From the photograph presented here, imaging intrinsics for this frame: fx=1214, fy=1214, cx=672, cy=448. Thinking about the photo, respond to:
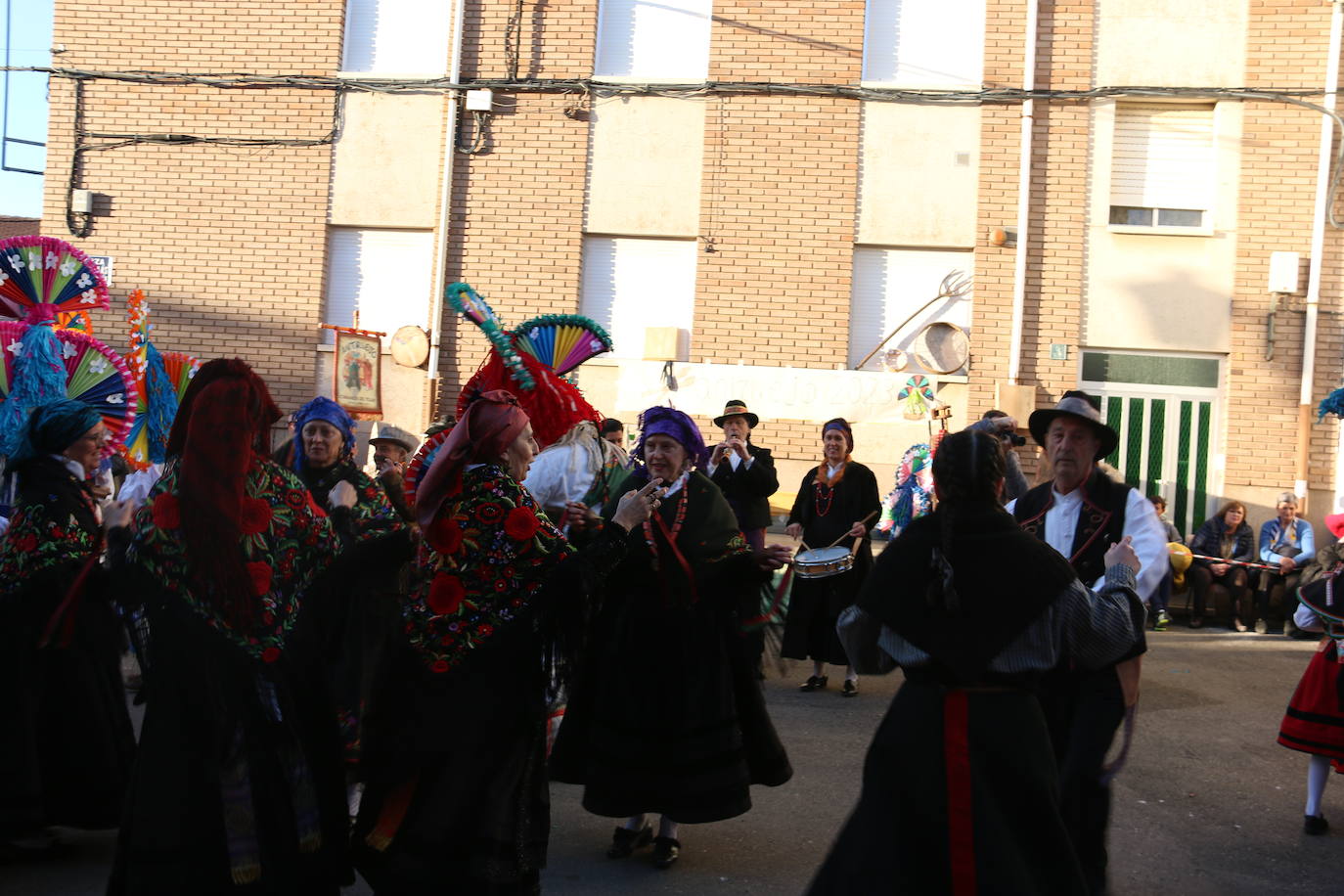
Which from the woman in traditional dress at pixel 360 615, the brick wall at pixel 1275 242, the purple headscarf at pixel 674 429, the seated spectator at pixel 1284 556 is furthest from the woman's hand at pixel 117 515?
the brick wall at pixel 1275 242

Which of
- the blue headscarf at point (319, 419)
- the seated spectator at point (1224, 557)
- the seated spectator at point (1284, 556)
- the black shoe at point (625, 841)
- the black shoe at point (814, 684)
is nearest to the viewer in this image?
the black shoe at point (625, 841)

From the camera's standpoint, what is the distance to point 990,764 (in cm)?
327

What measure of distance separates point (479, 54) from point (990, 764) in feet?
41.5

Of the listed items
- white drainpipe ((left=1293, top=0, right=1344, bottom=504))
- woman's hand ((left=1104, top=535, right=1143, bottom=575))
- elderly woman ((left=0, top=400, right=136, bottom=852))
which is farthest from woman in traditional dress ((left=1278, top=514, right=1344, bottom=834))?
white drainpipe ((left=1293, top=0, right=1344, bottom=504))

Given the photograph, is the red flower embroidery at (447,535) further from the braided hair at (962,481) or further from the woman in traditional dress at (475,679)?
the braided hair at (962,481)

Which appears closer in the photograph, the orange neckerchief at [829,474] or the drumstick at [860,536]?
the drumstick at [860,536]

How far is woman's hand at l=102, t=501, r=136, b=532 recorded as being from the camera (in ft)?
13.9

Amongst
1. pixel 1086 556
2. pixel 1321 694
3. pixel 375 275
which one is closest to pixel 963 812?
pixel 1086 556

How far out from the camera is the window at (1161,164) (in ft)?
44.8

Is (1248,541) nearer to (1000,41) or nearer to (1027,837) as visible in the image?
(1000,41)

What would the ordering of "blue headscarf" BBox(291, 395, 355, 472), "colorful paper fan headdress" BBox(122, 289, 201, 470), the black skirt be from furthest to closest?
1. "colorful paper fan headdress" BBox(122, 289, 201, 470)
2. "blue headscarf" BBox(291, 395, 355, 472)
3. the black skirt

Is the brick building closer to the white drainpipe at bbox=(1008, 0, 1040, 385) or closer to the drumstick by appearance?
the white drainpipe at bbox=(1008, 0, 1040, 385)

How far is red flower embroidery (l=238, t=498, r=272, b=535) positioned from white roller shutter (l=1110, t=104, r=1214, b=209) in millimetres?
11910

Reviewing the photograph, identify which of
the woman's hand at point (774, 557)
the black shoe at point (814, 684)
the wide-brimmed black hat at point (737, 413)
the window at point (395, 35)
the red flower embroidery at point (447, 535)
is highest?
Result: the window at point (395, 35)
